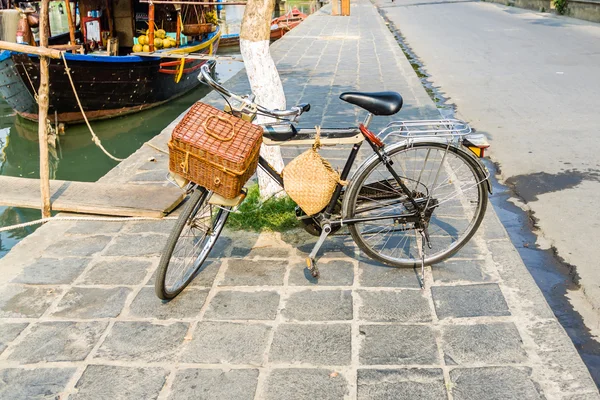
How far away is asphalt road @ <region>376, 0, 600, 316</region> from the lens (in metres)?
4.88

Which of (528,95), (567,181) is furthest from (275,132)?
(528,95)

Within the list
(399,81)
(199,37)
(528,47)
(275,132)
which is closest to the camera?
(275,132)

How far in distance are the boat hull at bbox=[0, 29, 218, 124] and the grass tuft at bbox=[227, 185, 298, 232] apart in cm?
744

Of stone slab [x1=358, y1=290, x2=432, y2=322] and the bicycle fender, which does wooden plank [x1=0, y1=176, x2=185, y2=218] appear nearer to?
the bicycle fender

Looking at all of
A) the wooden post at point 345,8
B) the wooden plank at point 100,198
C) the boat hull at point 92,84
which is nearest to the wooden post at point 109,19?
the boat hull at point 92,84

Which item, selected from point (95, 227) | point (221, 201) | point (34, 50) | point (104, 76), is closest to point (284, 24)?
point (104, 76)

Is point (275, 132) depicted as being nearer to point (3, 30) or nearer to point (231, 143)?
point (231, 143)

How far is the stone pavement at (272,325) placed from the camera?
8.94 feet

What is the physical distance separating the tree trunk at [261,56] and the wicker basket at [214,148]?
1.10m

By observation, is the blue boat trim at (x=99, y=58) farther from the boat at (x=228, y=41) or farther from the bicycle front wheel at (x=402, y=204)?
the boat at (x=228, y=41)

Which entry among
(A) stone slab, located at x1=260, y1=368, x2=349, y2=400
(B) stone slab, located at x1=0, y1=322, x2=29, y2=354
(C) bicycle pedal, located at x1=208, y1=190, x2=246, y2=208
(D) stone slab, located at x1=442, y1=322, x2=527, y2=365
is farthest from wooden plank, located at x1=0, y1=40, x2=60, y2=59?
(D) stone slab, located at x1=442, y1=322, x2=527, y2=365

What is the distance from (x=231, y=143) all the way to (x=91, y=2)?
36.0ft

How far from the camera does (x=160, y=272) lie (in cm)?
325

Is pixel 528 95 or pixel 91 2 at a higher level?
pixel 91 2
